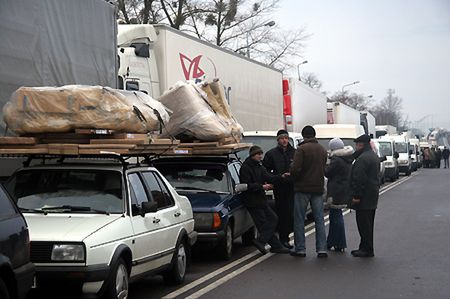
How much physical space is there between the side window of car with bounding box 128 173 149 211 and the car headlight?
49.4 inches

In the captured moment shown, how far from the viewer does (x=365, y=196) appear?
1069 centimetres

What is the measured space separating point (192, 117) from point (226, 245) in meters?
2.19

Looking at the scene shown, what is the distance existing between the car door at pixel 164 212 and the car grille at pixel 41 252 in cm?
165

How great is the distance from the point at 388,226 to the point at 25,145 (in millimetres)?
9008

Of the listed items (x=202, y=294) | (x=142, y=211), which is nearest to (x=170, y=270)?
(x=202, y=294)

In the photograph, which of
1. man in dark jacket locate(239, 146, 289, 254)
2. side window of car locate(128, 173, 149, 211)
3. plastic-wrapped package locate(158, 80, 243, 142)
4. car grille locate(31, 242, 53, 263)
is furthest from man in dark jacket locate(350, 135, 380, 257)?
car grille locate(31, 242, 53, 263)

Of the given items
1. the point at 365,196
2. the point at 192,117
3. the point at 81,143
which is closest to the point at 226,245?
the point at 192,117

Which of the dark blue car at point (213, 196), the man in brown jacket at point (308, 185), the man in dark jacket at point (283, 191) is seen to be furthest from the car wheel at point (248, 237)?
the man in brown jacket at point (308, 185)

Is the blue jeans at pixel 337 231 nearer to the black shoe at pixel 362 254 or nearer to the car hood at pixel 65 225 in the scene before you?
the black shoe at pixel 362 254

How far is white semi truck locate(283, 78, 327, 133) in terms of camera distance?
77.0 feet

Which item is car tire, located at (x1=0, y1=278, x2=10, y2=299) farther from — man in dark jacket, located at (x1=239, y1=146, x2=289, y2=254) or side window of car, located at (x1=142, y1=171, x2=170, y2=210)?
man in dark jacket, located at (x1=239, y1=146, x2=289, y2=254)

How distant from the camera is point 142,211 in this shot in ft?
24.4

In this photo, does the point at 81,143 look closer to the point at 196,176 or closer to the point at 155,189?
the point at 155,189

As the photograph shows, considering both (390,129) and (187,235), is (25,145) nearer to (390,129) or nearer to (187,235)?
(187,235)
